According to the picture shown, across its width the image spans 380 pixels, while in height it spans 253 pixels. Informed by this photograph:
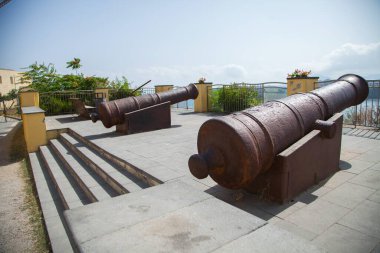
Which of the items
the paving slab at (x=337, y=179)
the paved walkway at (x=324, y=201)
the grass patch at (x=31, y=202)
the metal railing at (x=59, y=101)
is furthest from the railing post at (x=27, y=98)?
the paving slab at (x=337, y=179)

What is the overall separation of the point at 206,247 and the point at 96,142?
5.98m

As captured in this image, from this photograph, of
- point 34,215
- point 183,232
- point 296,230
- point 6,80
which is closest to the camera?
point 183,232

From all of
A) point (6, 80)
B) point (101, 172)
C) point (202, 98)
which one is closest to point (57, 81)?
point (202, 98)

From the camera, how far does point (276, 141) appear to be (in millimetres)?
3230

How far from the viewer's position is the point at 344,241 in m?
2.50

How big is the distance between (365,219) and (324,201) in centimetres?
49

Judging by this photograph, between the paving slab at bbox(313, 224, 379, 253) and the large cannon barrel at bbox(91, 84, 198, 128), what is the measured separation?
6.69 metres

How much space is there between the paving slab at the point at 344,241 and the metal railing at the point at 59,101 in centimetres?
1415

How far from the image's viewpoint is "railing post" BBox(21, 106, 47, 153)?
8706 mm

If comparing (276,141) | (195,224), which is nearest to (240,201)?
(276,141)

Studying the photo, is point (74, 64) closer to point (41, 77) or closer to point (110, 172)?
point (41, 77)

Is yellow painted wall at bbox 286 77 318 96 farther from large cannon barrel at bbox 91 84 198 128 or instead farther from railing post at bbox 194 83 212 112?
railing post at bbox 194 83 212 112

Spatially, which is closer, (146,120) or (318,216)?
(318,216)

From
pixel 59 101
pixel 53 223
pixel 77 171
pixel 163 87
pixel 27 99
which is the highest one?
pixel 163 87
